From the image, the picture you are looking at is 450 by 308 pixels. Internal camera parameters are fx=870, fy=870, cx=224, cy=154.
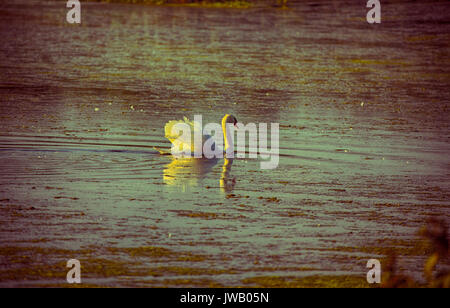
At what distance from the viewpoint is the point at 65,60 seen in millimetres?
21516

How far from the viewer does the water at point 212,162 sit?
812cm

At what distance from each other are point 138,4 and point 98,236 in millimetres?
30696

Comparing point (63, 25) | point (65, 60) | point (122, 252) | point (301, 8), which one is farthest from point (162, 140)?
point (301, 8)

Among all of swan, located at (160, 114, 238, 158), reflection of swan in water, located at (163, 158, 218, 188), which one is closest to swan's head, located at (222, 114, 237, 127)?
swan, located at (160, 114, 238, 158)

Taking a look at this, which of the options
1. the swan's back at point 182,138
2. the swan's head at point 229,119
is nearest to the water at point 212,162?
the swan's back at point 182,138

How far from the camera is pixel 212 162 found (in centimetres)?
1264

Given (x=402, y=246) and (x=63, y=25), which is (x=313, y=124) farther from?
(x=63, y=25)

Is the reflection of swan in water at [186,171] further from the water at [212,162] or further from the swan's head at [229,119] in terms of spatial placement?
the swan's head at [229,119]

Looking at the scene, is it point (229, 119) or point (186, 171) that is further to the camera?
point (229, 119)

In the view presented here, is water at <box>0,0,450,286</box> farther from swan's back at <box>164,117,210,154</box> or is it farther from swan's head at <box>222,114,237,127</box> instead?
swan's head at <box>222,114,237,127</box>

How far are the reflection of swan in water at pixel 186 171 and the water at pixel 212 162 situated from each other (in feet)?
0.12

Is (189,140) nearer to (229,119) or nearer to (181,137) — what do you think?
(181,137)

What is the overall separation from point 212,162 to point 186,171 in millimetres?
917

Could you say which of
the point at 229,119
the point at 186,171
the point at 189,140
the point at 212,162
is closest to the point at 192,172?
the point at 186,171
